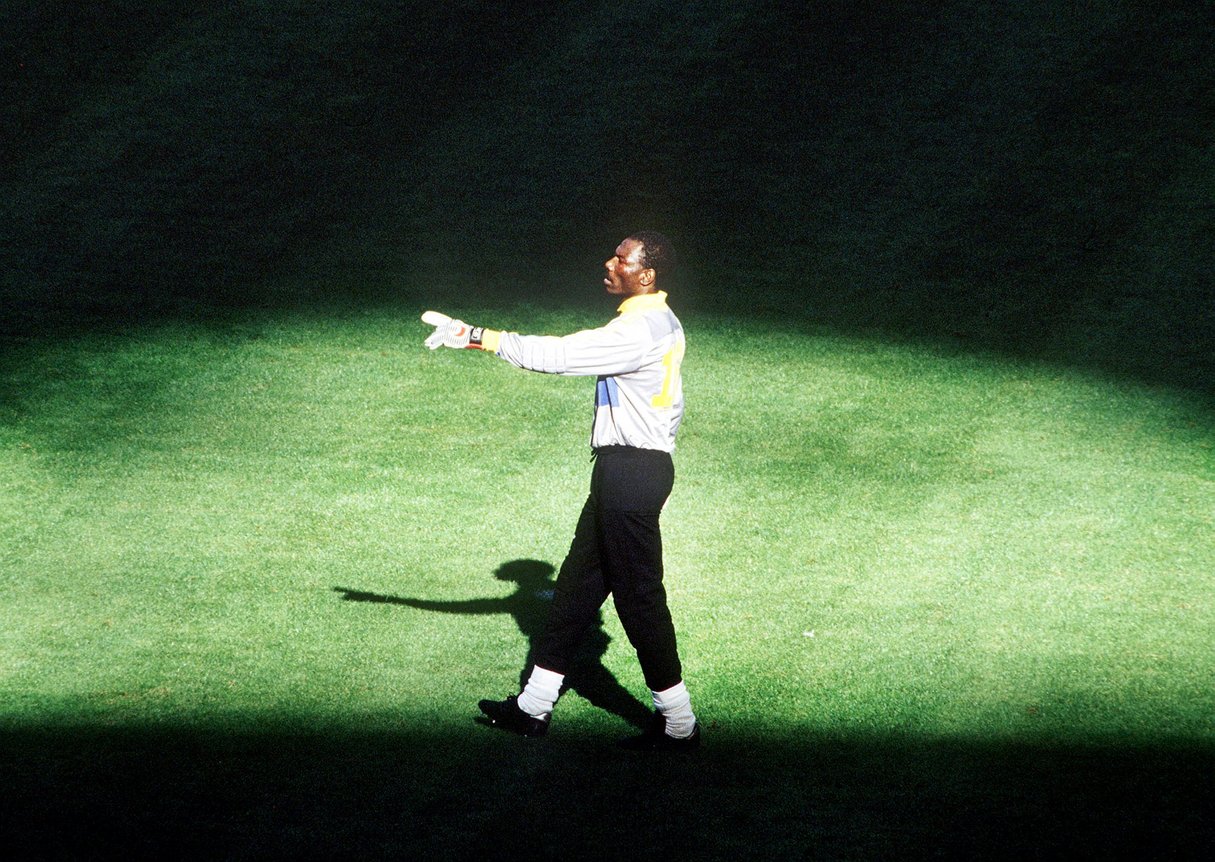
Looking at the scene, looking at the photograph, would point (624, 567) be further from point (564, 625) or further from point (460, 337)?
point (460, 337)

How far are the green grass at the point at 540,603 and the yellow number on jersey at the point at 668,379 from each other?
1455 millimetres

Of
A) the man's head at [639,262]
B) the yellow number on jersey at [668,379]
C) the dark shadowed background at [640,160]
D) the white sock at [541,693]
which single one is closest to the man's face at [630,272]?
the man's head at [639,262]

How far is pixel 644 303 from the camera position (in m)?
4.99

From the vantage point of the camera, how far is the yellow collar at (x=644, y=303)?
498cm

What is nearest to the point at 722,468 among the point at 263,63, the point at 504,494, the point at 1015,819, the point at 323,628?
the point at 504,494

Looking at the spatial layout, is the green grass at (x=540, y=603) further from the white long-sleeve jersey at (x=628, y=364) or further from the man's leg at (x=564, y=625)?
the white long-sleeve jersey at (x=628, y=364)

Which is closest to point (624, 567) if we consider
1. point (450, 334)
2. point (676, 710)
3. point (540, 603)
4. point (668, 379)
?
point (676, 710)

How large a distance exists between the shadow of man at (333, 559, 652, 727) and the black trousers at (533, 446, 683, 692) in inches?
19.2

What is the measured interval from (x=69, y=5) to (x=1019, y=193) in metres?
9.91

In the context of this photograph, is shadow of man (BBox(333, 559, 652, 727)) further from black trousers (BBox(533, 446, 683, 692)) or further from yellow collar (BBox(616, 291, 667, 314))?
yellow collar (BBox(616, 291, 667, 314))

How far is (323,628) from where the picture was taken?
606 cm

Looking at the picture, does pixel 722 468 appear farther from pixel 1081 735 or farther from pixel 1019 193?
pixel 1019 193

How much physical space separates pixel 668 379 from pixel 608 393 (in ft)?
0.79

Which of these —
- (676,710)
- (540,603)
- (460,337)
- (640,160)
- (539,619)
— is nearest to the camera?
(460,337)
